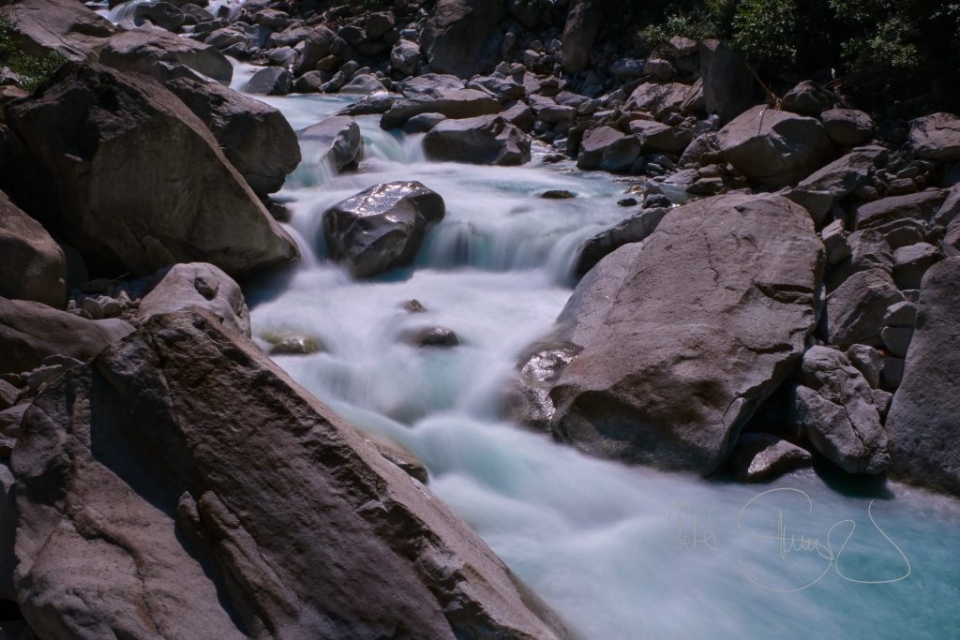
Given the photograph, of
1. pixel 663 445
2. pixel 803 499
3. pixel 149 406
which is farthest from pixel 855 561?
pixel 149 406

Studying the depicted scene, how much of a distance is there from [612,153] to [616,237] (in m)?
3.82

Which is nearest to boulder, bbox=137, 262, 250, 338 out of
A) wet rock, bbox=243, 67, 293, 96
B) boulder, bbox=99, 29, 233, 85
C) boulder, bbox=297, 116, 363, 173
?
boulder, bbox=297, 116, 363, 173

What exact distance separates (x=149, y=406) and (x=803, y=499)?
3640mm

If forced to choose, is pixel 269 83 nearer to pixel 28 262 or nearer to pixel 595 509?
pixel 28 262

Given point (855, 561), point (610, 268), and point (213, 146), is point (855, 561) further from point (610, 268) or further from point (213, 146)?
point (213, 146)

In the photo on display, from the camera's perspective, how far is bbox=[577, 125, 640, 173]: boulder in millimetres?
11891

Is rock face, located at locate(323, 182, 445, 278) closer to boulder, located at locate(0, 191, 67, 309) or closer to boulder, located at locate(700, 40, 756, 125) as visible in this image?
boulder, located at locate(0, 191, 67, 309)

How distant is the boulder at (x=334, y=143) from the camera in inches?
419

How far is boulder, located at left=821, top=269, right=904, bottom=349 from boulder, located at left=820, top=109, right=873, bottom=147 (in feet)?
12.2

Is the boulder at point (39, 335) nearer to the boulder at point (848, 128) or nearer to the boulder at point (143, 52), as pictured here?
the boulder at point (143, 52)

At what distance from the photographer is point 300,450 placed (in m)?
3.36

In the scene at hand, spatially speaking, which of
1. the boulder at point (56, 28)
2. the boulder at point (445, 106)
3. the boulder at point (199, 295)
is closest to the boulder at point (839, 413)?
the boulder at point (199, 295)

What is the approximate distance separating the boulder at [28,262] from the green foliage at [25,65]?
199 centimetres
